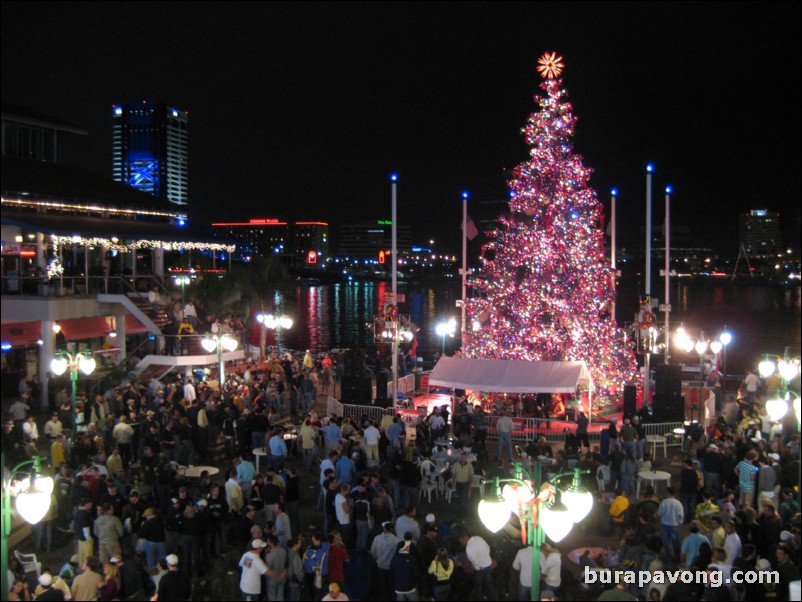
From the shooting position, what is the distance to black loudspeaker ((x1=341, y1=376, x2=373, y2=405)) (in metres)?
22.8

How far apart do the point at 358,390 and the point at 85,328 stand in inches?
468

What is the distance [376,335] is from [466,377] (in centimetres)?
332

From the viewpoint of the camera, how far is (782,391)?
18.4 meters

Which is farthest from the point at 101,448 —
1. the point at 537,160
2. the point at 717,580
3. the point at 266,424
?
the point at 537,160

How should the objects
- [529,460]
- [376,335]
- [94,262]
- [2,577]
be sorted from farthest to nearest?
[94,262] → [376,335] → [529,460] → [2,577]

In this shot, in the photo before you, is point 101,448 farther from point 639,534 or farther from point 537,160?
point 537,160

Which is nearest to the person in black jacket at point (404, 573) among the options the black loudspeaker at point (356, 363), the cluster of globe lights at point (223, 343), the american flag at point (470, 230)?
the black loudspeaker at point (356, 363)

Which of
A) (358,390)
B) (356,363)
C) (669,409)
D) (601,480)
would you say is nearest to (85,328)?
(356,363)

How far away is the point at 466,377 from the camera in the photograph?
21.4 meters

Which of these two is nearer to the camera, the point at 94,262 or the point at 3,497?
the point at 3,497

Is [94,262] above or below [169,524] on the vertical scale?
above

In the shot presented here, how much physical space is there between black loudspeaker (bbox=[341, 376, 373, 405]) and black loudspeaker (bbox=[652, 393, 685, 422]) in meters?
8.39

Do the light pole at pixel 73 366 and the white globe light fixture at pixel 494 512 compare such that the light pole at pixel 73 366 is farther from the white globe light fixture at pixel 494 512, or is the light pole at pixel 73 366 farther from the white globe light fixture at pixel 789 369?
the white globe light fixture at pixel 789 369
